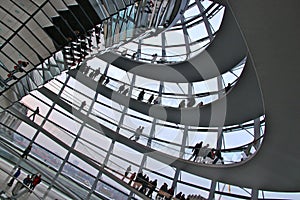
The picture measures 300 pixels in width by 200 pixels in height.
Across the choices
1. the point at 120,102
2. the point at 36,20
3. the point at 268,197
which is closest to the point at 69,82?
the point at 120,102

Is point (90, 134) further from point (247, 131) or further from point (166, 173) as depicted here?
point (247, 131)

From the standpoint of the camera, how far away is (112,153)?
20969 mm

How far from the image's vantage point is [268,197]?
14.7 meters

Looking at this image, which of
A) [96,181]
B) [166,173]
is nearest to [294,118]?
[166,173]

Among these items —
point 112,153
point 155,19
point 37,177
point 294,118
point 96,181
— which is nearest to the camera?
point 294,118

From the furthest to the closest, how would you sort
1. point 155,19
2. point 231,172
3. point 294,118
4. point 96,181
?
point 96,181 < point 155,19 < point 231,172 < point 294,118

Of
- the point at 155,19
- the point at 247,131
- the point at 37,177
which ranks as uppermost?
the point at 155,19

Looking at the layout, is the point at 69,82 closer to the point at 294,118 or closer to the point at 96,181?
the point at 96,181

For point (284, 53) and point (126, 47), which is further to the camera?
point (126, 47)

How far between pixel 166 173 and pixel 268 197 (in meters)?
6.57

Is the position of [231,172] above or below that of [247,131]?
below

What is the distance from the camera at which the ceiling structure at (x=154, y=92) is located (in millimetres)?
8125

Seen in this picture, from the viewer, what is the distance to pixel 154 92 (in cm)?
2302

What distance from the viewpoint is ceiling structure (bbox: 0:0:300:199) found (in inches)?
320
